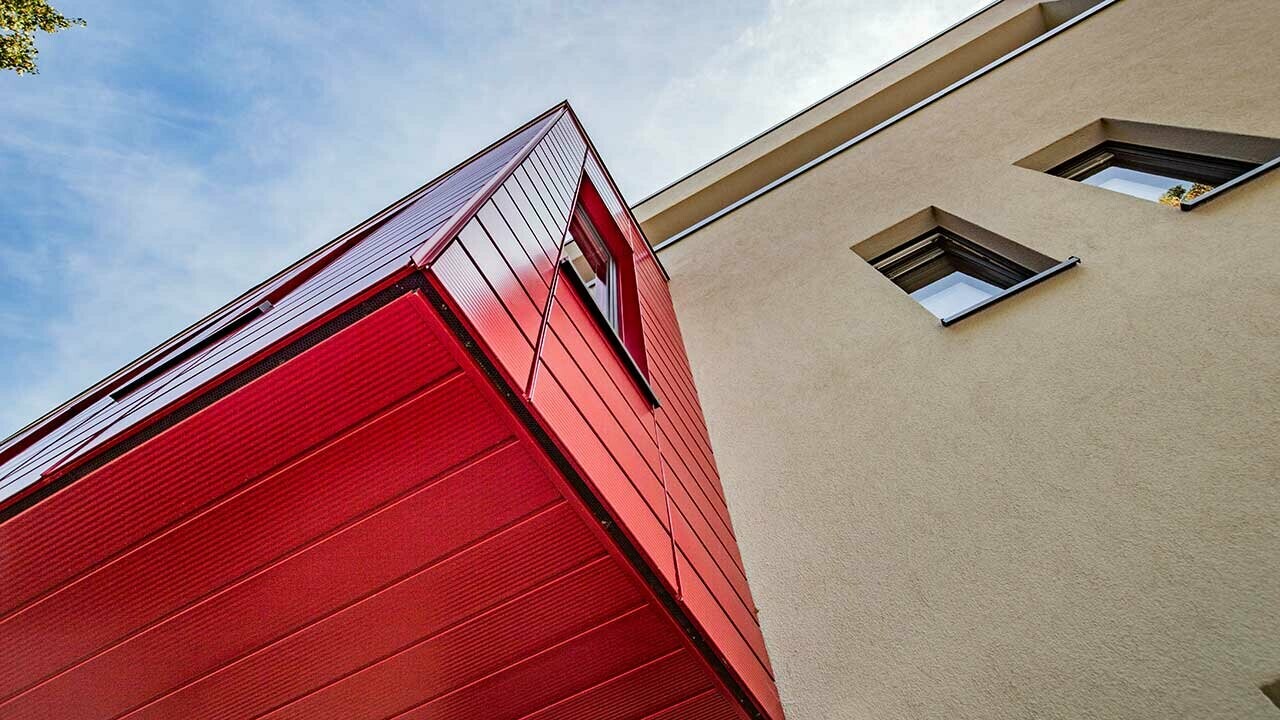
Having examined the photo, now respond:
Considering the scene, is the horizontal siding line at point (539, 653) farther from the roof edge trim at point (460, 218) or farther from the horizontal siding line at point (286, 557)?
the roof edge trim at point (460, 218)

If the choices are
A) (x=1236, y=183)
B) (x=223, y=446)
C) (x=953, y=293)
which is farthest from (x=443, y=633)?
(x=1236, y=183)

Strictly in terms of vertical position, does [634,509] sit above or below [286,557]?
below

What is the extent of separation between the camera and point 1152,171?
4582mm

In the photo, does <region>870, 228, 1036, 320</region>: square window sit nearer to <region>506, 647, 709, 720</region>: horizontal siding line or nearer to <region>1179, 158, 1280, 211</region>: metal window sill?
<region>1179, 158, 1280, 211</region>: metal window sill

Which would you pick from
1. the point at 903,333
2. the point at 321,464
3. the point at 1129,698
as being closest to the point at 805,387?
the point at 903,333

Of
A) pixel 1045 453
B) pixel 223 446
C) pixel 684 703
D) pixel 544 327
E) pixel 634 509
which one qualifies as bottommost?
pixel 1045 453

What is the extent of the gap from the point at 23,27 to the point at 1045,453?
1104 centimetres

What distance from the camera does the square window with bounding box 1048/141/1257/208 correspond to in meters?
4.02

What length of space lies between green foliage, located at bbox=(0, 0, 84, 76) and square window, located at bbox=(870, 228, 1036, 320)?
9852 millimetres

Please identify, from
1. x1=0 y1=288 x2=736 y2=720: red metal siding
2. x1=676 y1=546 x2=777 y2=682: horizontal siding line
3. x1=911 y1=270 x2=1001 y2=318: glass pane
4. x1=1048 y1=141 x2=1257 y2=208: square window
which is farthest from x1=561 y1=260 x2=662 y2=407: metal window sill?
x1=1048 y1=141 x2=1257 y2=208: square window

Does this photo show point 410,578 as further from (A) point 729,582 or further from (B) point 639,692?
(A) point 729,582

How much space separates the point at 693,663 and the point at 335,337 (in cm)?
161

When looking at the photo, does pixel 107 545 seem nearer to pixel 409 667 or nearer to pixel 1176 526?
pixel 409 667

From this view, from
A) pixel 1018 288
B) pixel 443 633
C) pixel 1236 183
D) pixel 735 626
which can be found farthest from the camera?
pixel 1018 288
